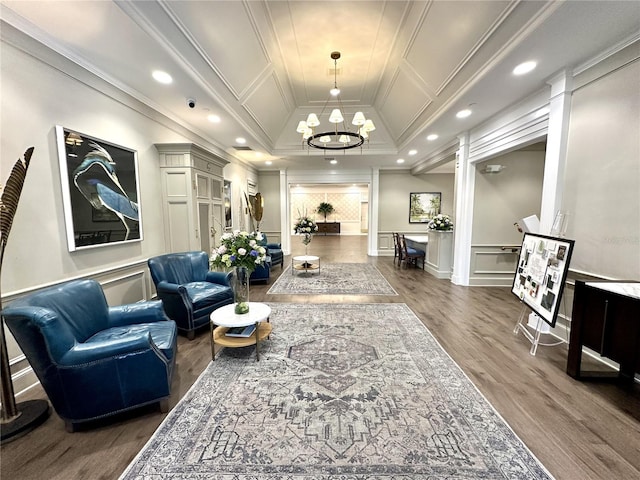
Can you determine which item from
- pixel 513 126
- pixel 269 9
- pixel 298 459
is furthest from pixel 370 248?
pixel 298 459

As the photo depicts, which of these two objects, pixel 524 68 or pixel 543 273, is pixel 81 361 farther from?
pixel 524 68

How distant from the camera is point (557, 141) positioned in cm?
311

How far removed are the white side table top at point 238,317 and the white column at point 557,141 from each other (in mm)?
3686

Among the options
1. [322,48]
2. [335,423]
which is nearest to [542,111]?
[322,48]

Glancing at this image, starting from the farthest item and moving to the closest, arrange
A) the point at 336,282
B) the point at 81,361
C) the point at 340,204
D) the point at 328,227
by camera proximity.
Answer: the point at 340,204 → the point at 328,227 → the point at 336,282 → the point at 81,361

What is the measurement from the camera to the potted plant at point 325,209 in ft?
54.8

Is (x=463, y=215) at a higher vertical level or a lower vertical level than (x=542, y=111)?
lower

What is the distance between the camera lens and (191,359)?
274cm

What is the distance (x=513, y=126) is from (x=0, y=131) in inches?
231

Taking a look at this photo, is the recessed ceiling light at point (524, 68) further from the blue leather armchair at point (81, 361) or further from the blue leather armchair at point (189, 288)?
the blue leather armchair at point (81, 361)

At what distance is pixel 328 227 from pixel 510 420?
1482 centimetres

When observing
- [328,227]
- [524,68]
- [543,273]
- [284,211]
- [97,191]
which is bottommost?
[328,227]

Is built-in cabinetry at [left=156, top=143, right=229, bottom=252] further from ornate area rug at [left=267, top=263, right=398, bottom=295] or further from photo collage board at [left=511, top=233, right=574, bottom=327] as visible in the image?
photo collage board at [left=511, top=233, right=574, bottom=327]

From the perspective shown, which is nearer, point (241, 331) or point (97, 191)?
point (241, 331)
